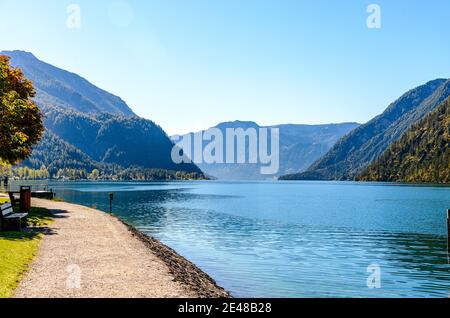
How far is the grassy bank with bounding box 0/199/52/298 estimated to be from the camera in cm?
1959

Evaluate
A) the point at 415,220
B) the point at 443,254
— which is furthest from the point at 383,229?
the point at 443,254

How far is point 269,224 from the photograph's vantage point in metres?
73.5

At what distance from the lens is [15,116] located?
40719mm

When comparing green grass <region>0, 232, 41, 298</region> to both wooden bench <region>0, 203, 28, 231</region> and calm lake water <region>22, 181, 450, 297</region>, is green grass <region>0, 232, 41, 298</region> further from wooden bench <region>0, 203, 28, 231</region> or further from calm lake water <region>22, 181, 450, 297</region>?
calm lake water <region>22, 181, 450, 297</region>

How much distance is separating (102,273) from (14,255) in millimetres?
6489

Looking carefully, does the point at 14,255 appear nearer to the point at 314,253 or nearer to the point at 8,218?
the point at 8,218

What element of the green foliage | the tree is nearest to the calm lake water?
the green foliage

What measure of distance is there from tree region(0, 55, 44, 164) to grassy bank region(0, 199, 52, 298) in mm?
10545

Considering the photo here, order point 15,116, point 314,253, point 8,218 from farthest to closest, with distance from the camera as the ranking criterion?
1. point 314,253
2. point 15,116
3. point 8,218

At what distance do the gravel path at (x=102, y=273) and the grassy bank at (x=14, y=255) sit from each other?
0.44m

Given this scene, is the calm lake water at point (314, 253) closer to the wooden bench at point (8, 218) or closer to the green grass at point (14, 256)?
the green grass at point (14, 256)

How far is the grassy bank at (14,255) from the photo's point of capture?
19594 millimetres

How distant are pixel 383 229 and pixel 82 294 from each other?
56.6 metres

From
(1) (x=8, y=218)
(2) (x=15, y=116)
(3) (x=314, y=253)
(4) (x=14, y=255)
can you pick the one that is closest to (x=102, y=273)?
(4) (x=14, y=255)
